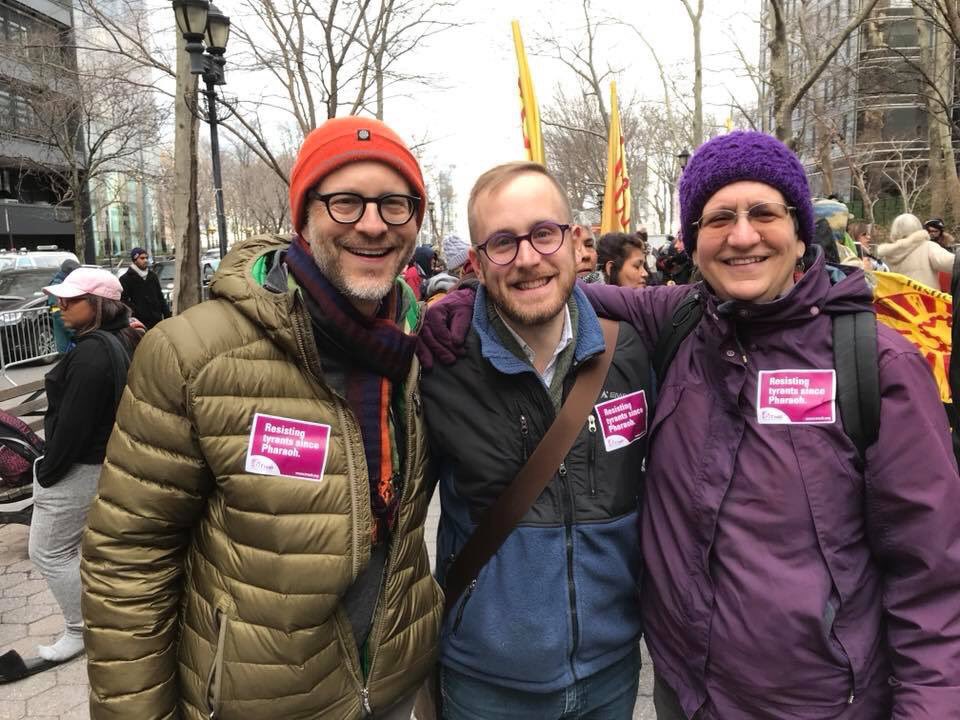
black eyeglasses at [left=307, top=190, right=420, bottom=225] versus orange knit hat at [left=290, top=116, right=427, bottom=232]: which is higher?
orange knit hat at [left=290, top=116, right=427, bottom=232]

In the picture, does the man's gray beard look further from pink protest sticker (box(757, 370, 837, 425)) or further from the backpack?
the backpack

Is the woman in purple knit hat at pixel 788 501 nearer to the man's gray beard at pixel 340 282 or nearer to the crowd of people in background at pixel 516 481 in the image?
the crowd of people in background at pixel 516 481

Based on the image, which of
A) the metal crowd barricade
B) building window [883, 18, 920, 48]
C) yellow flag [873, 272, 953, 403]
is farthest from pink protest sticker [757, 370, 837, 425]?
building window [883, 18, 920, 48]

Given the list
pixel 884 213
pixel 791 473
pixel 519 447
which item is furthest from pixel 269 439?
pixel 884 213

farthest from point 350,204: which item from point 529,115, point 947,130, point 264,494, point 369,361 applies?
point 947,130

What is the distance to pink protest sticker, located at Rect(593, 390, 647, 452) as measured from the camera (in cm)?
181

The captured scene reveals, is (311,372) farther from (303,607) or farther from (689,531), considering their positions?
(689,531)

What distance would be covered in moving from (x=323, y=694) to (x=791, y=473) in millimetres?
1239

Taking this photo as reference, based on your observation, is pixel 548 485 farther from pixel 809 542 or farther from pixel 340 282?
pixel 340 282

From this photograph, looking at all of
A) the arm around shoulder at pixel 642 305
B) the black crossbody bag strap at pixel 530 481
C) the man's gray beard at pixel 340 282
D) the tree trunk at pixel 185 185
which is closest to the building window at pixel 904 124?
the tree trunk at pixel 185 185

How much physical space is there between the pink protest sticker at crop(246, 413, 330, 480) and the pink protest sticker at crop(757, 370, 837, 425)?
105cm

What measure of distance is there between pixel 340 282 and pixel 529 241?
51cm

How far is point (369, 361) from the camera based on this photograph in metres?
1.72

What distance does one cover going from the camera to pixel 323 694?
64.9 inches
